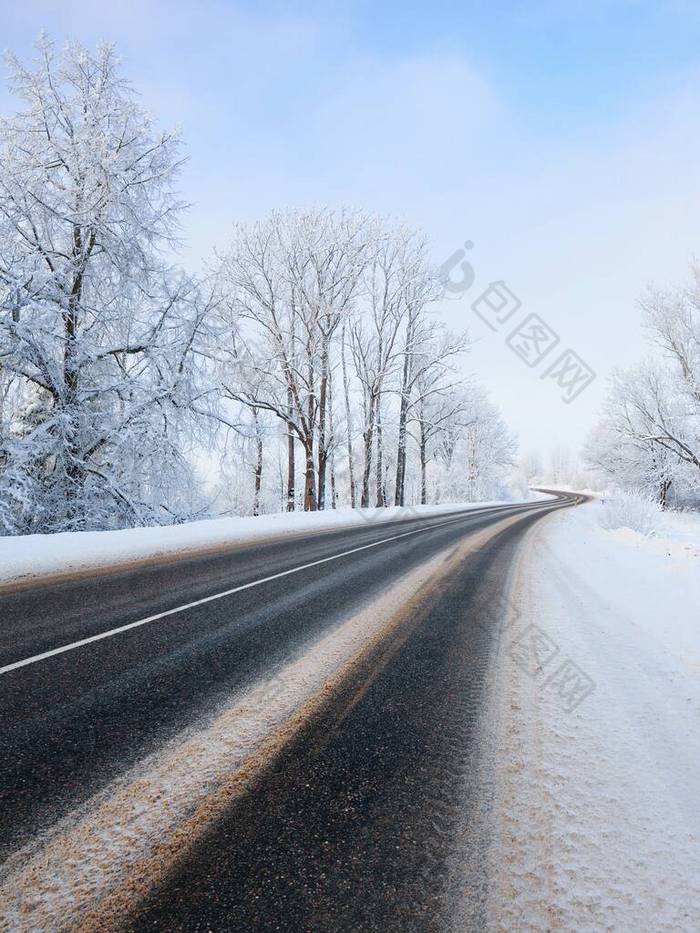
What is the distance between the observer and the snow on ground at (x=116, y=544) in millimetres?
6180

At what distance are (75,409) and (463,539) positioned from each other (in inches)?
388

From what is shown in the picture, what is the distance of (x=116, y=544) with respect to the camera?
7.85m

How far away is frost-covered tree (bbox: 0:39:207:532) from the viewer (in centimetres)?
937

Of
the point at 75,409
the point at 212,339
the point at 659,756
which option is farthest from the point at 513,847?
the point at 212,339

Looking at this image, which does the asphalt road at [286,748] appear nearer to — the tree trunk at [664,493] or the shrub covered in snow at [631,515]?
the shrub covered in snow at [631,515]

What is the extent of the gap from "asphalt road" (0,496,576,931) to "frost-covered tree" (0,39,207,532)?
558cm

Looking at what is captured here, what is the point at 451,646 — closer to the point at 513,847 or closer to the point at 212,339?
the point at 513,847

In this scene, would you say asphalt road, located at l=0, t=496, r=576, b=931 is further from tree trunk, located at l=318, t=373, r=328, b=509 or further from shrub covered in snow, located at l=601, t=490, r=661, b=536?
tree trunk, located at l=318, t=373, r=328, b=509

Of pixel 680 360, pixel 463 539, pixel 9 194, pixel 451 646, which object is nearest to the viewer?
pixel 451 646

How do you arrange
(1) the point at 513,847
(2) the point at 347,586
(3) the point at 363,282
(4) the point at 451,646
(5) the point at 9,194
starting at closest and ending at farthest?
(1) the point at 513,847
(4) the point at 451,646
(2) the point at 347,586
(5) the point at 9,194
(3) the point at 363,282

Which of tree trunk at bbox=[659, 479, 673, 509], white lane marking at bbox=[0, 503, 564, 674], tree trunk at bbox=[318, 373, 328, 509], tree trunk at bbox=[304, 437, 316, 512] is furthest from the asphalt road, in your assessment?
→ tree trunk at bbox=[659, 479, 673, 509]

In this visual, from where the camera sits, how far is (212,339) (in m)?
11.6

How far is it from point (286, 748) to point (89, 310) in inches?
443

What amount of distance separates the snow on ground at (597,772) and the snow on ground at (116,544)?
5.99 metres
